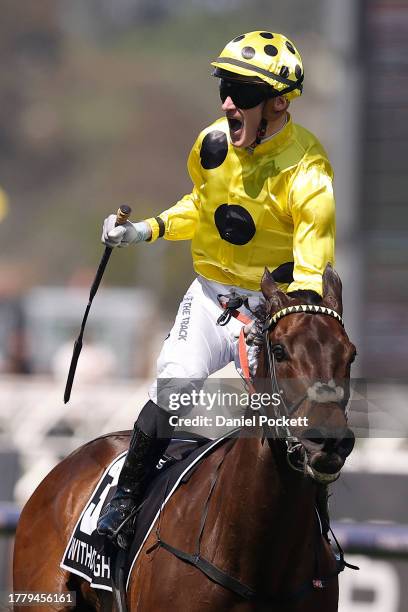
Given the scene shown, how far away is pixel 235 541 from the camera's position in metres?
4.22

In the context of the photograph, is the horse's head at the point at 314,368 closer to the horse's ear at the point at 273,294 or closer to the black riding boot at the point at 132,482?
the horse's ear at the point at 273,294

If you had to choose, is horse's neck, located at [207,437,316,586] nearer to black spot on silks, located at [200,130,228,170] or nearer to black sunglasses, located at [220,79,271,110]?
black spot on silks, located at [200,130,228,170]

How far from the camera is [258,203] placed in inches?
181

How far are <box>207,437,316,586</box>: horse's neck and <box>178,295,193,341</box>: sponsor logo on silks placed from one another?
59 cm

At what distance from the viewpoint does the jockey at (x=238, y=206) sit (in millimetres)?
4562

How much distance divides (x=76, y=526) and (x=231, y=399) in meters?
0.95

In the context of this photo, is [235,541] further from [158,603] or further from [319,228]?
[319,228]

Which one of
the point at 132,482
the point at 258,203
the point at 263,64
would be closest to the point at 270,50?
the point at 263,64

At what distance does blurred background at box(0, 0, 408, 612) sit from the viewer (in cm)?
771

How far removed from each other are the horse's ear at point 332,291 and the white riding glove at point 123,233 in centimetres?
88

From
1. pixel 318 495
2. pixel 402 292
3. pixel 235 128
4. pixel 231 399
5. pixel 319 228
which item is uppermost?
pixel 402 292

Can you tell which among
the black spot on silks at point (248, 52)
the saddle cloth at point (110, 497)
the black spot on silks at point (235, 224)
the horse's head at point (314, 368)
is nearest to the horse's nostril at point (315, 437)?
the horse's head at point (314, 368)

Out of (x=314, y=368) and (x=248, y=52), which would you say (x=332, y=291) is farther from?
(x=248, y=52)

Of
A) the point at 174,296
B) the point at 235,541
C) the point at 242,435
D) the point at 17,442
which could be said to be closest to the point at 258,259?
the point at 242,435
